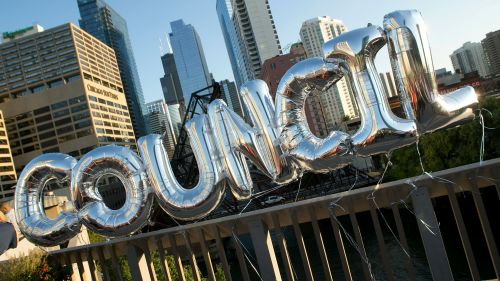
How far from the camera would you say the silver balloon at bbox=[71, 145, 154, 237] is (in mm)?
4309

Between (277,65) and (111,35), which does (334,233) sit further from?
(111,35)

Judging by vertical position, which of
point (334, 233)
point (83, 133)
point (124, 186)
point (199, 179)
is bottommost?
point (334, 233)

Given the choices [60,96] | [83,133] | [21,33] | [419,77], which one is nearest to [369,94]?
[419,77]

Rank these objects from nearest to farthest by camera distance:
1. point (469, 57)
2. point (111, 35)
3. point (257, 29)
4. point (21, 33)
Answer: point (21, 33) → point (257, 29) → point (469, 57) → point (111, 35)

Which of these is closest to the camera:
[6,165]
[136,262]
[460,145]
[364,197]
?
[364,197]

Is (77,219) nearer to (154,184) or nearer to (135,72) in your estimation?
(154,184)

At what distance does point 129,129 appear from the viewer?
101688mm

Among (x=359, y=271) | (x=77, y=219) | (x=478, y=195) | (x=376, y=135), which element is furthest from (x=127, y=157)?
(x=359, y=271)

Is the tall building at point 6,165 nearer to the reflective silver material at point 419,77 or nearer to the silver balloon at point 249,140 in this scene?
the silver balloon at point 249,140

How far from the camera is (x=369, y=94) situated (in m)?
3.49

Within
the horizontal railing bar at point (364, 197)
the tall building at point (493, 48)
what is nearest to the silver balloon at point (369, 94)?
the horizontal railing bar at point (364, 197)

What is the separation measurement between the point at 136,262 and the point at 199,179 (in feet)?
3.61

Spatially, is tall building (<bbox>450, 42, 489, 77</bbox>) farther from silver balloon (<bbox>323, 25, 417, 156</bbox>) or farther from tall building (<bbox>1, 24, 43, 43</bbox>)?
silver balloon (<bbox>323, 25, 417, 156</bbox>)

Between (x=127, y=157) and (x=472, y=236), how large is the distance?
18949mm
